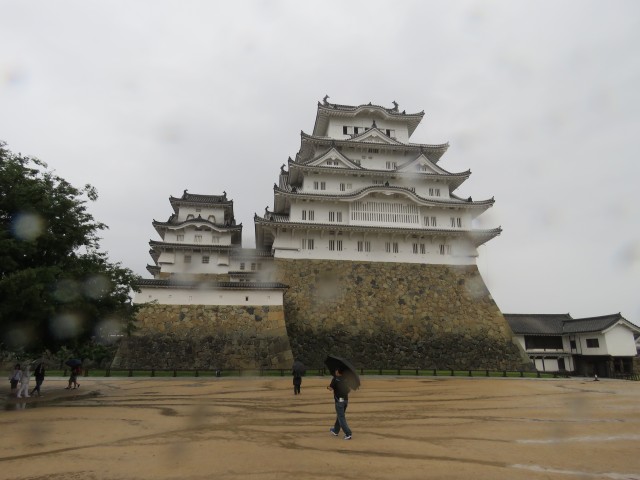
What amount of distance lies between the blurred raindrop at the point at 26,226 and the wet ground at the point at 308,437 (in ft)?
16.8

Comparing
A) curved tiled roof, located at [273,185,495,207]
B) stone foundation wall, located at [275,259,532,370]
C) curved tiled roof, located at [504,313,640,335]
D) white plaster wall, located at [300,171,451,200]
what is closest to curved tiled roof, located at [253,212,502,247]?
curved tiled roof, located at [273,185,495,207]

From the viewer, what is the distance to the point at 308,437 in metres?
8.41

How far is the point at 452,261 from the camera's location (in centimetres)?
3409

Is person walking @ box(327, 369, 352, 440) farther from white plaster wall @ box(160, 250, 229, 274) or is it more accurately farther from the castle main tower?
white plaster wall @ box(160, 250, 229, 274)

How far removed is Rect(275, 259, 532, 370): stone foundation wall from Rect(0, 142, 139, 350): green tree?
15.9 metres

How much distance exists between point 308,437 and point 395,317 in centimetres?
2345

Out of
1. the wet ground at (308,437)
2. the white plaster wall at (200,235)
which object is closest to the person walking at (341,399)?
the wet ground at (308,437)

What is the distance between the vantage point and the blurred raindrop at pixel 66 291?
1241cm

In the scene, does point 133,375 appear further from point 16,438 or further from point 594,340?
point 594,340

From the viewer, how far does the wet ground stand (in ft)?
20.4

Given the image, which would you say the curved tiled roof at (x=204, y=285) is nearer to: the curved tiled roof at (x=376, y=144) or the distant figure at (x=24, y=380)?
the distant figure at (x=24, y=380)

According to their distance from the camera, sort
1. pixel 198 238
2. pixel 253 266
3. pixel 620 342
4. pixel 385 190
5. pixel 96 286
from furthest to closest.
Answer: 1. pixel 198 238
2. pixel 253 266
3. pixel 620 342
4. pixel 385 190
5. pixel 96 286

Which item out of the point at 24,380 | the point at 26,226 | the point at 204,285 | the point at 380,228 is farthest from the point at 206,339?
the point at 380,228

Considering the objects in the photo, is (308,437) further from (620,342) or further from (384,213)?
(620,342)
